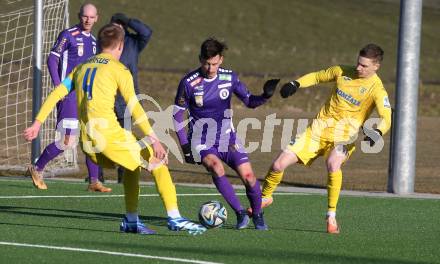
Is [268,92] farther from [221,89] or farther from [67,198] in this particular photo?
[67,198]

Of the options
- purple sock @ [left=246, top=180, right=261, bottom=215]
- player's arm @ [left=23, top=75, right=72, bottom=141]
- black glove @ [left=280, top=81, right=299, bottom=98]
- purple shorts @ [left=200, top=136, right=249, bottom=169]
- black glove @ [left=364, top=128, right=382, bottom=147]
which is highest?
black glove @ [left=280, top=81, right=299, bottom=98]

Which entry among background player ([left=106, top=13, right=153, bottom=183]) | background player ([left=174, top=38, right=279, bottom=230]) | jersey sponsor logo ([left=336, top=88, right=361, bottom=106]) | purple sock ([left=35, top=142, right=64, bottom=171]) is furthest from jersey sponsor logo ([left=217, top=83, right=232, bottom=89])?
purple sock ([left=35, top=142, right=64, bottom=171])

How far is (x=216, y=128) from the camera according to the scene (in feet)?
41.9

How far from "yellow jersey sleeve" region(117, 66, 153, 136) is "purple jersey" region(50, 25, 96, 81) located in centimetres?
495

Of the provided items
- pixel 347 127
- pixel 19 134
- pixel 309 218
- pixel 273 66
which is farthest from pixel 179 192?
pixel 273 66

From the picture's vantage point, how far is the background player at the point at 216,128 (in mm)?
12688

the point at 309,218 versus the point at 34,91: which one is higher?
the point at 34,91

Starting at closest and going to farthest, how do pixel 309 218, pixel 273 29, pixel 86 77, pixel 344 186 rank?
pixel 86 77, pixel 309 218, pixel 344 186, pixel 273 29

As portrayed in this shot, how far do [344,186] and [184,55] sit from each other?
161ft

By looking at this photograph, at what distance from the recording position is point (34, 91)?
18781 mm

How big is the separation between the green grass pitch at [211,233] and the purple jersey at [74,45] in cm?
166

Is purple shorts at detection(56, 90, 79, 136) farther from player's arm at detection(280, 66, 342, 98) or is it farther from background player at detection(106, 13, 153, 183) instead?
player's arm at detection(280, 66, 342, 98)

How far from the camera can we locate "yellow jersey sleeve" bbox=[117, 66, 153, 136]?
11312 mm

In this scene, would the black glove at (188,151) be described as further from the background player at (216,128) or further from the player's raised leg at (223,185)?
the player's raised leg at (223,185)
